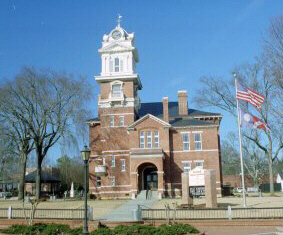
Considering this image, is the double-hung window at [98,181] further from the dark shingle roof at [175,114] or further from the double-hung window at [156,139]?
the double-hung window at [156,139]

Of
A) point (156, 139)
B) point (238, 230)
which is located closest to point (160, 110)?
point (156, 139)

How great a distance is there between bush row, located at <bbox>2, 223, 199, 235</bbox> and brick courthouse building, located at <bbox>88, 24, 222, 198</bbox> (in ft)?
79.4

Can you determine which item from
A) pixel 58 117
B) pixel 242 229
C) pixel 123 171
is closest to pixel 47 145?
pixel 58 117

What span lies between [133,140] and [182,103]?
32.5 feet

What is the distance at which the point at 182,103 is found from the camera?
1986 inches

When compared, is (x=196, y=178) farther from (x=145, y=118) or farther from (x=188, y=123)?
(x=188, y=123)

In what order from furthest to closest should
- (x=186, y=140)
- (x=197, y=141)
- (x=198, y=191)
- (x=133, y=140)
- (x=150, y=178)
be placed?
(x=150, y=178)
(x=186, y=140)
(x=197, y=141)
(x=133, y=140)
(x=198, y=191)

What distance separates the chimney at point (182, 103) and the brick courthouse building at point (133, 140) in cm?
29

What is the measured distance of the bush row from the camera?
16703mm

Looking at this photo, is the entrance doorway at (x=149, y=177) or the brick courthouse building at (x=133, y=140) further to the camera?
the entrance doorway at (x=149, y=177)

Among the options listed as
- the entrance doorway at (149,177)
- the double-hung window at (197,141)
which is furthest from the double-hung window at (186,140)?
the entrance doorway at (149,177)

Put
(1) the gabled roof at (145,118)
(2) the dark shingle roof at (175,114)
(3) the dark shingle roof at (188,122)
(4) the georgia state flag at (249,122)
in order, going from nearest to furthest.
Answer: (4) the georgia state flag at (249,122)
(1) the gabled roof at (145,118)
(3) the dark shingle roof at (188,122)
(2) the dark shingle roof at (175,114)

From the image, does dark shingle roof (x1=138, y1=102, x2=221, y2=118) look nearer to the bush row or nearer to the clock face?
the clock face

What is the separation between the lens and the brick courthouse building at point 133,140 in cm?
4456
